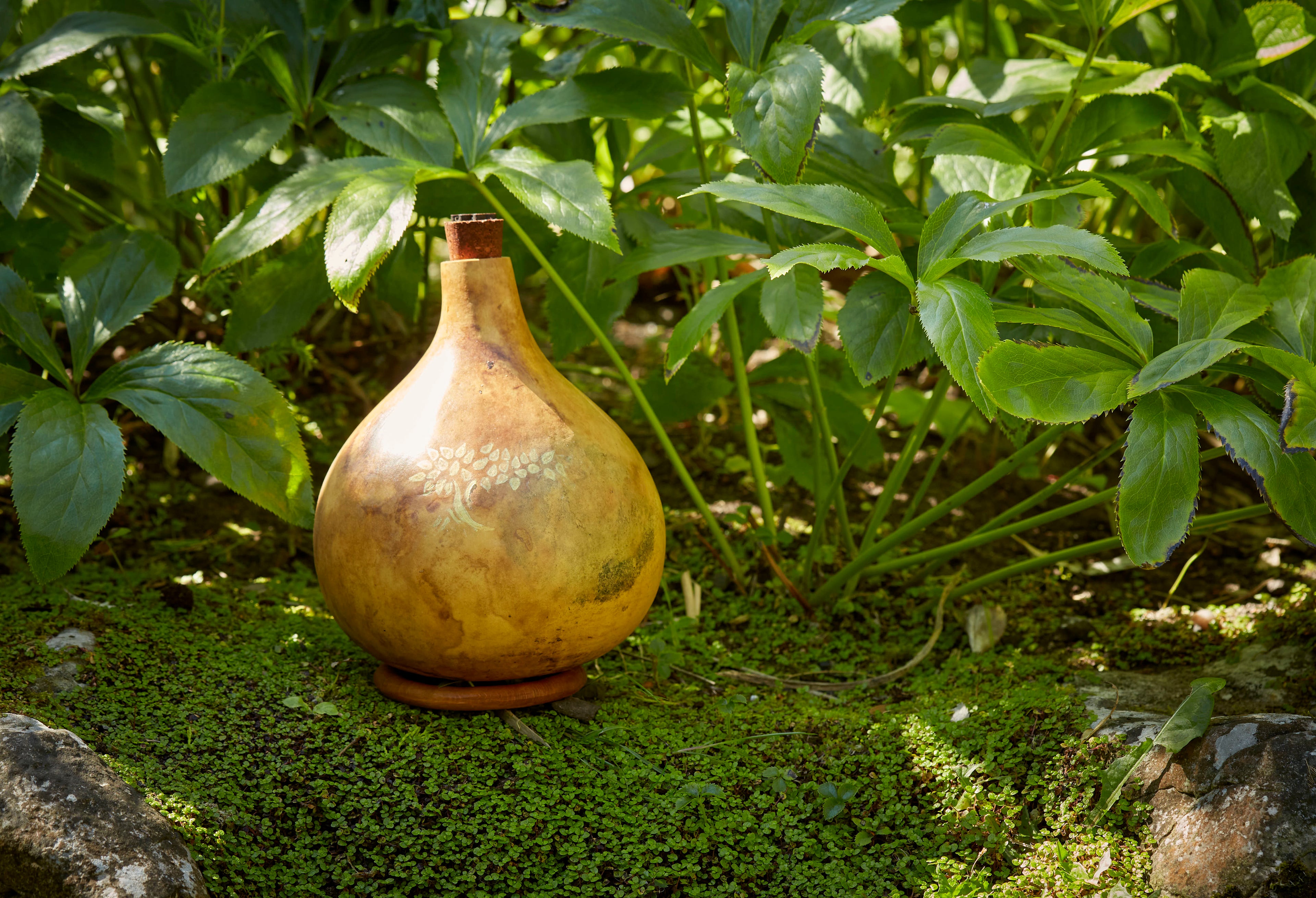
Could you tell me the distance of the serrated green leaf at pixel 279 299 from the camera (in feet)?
6.59

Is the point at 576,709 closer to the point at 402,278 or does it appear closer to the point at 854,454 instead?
the point at 854,454

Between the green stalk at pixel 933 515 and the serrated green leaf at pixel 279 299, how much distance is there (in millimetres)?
1186

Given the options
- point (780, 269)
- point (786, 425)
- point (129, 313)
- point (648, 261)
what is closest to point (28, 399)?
point (129, 313)

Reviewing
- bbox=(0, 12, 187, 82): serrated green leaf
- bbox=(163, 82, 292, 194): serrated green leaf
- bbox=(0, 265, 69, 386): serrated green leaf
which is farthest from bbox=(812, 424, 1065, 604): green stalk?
bbox=(0, 12, 187, 82): serrated green leaf

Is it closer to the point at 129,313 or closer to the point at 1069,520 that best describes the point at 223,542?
the point at 129,313

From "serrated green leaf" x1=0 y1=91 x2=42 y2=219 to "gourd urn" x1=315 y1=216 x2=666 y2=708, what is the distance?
2.73ft

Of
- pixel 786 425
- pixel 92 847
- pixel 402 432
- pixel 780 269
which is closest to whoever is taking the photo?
pixel 92 847

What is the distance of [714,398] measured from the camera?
2.34m

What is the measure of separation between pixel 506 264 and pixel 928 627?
1168mm

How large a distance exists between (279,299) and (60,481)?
59 cm

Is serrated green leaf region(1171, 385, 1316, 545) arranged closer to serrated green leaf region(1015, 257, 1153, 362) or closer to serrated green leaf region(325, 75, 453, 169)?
serrated green leaf region(1015, 257, 1153, 362)

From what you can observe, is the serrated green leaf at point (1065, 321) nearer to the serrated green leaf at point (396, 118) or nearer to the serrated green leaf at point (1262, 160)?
the serrated green leaf at point (1262, 160)

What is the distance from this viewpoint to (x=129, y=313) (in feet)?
6.03

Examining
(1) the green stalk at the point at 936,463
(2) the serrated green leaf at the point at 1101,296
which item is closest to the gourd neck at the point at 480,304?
(2) the serrated green leaf at the point at 1101,296
